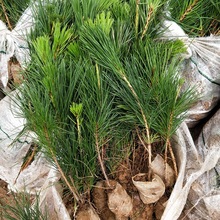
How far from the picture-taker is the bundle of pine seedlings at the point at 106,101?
82cm

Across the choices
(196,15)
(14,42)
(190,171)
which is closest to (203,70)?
(196,15)

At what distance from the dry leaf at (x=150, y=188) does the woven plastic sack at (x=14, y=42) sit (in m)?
0.42

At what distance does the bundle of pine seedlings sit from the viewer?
819mm

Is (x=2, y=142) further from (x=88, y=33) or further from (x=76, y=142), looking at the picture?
(x=88, y=33)

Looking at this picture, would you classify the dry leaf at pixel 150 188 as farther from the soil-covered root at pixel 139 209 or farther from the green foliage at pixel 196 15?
the green foliage at pixel 196 15

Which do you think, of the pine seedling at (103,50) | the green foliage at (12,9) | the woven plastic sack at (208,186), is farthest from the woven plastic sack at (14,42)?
the woven plastic sack at (208,186)

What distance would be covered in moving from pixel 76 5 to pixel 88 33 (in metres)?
0.12

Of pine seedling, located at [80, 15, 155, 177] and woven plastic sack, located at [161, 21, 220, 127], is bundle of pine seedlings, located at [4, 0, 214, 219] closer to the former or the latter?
pine seedling, located at [80, 15, 155, 177]

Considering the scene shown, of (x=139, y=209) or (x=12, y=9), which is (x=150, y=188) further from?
(x=12, y=9)

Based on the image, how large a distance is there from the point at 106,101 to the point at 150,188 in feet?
0.72

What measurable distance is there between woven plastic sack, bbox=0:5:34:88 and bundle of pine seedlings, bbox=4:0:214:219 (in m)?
0.09

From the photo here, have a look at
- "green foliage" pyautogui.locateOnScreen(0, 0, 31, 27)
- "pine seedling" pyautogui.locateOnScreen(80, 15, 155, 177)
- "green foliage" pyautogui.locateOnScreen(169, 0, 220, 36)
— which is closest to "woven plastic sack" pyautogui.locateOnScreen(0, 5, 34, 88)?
"green foliage" pyautogui.locateOnScreen(0, 0, 31, 27)

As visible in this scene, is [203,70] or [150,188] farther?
[203,70]

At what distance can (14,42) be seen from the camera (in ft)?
3.43
